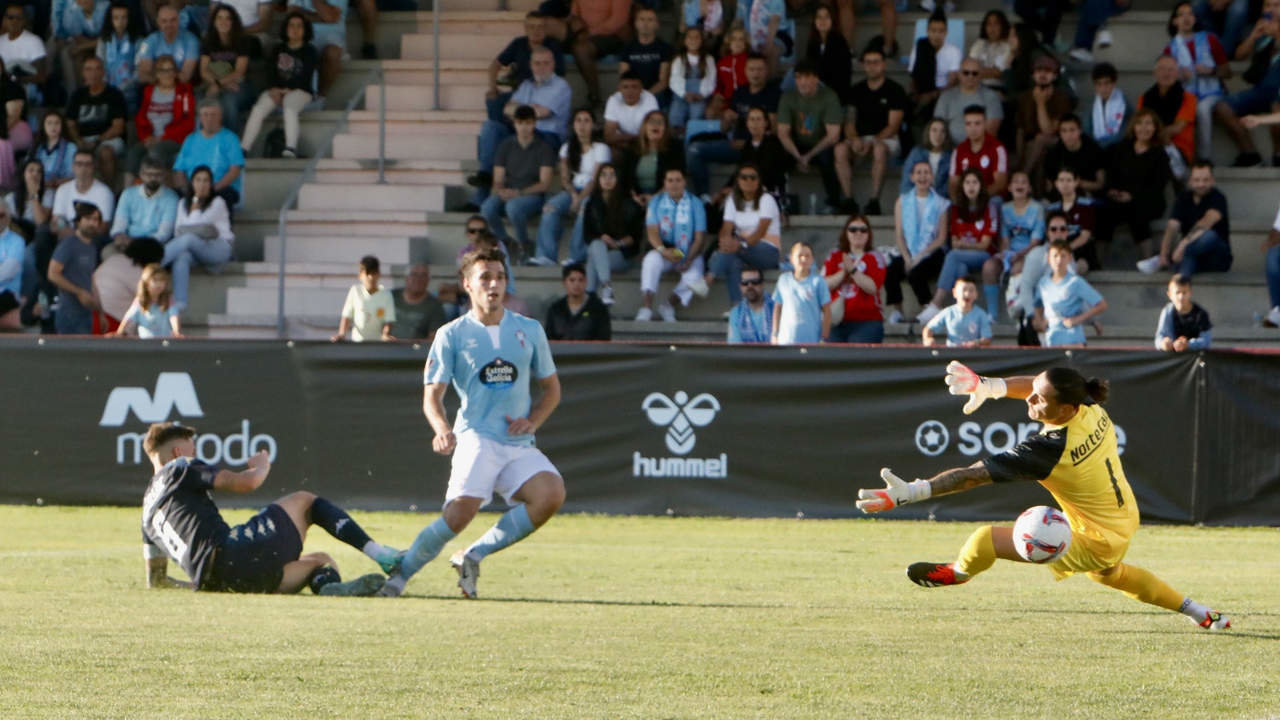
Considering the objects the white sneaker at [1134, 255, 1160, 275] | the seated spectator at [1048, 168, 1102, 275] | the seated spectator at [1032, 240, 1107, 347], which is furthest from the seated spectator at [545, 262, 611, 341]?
the white sneaker at [1134, 255, 1160, 275]

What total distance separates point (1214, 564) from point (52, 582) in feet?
24.9

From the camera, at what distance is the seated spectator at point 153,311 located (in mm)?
16906

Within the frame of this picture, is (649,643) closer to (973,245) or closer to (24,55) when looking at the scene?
(973,245)

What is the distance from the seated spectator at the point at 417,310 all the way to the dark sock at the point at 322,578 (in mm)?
7740

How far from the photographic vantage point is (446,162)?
2209 cm

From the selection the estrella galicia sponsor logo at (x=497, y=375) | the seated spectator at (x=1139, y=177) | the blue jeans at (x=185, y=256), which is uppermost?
the seated spectator at (x=1139, y=177)

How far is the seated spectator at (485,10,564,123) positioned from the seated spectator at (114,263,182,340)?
18.0ft

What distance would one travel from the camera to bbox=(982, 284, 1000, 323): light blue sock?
18.2 meters

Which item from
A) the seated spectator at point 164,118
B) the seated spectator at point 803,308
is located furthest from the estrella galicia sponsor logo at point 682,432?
the seated spectator at point 164,118

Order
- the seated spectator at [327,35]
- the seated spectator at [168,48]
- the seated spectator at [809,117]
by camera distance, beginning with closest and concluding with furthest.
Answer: the seated spectator at [809,117] < the seated spectator at [168,48] < the seated spectator at [327,35]

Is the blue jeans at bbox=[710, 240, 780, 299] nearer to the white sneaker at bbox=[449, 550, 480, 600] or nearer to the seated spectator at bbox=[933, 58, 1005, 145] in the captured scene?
the seated spectator at bbox=[933, 58, 1005, 145]

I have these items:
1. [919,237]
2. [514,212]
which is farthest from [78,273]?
[919,237]

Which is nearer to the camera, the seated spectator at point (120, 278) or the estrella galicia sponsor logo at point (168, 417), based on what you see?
the estrella galicia sponsor logo at point (168, 417)

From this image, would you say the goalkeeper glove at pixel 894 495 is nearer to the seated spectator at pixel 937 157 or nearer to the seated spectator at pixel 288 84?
the seated spectator at pixel 937 157
